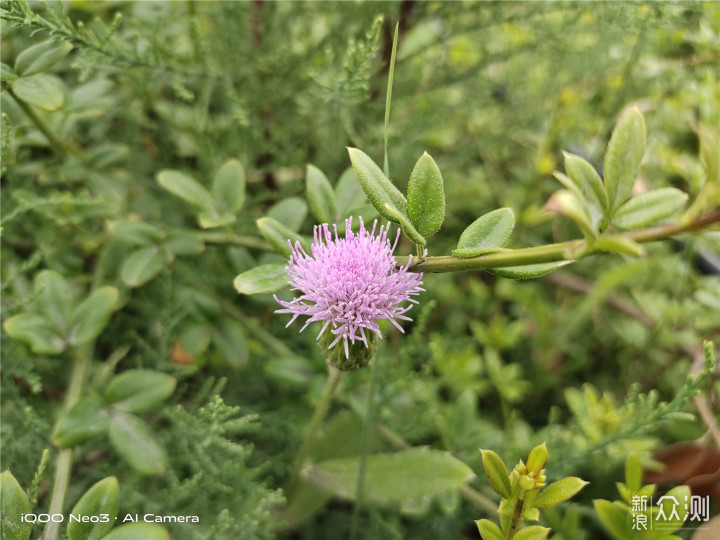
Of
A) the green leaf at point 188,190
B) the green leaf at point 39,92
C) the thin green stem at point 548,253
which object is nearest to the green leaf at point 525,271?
the thin green stem at point 548,253

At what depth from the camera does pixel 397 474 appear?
0.69 m

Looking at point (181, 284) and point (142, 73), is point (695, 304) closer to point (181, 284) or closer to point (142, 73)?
point (181, 284)

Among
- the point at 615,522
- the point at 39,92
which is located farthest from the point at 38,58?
the point at 615,522

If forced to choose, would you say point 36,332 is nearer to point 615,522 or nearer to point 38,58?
point 38,58

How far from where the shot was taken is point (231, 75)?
919mm

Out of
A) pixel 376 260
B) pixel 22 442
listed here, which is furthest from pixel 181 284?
pixel 376 260

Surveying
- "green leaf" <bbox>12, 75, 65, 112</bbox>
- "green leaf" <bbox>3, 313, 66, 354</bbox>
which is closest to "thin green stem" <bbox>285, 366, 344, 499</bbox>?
"green leaf" <bbox>3, 313, 66, 354</bbox>

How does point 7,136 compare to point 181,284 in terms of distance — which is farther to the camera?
point 181,284

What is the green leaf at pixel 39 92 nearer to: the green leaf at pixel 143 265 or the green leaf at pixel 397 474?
the green leaf at pixel 143 265

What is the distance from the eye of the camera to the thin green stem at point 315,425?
24.7 inches

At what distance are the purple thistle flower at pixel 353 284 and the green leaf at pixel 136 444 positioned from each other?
0.26m

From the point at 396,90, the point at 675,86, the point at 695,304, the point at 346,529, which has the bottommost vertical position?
the point at 346,529

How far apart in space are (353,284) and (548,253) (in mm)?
173

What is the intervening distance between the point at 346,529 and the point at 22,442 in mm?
487
